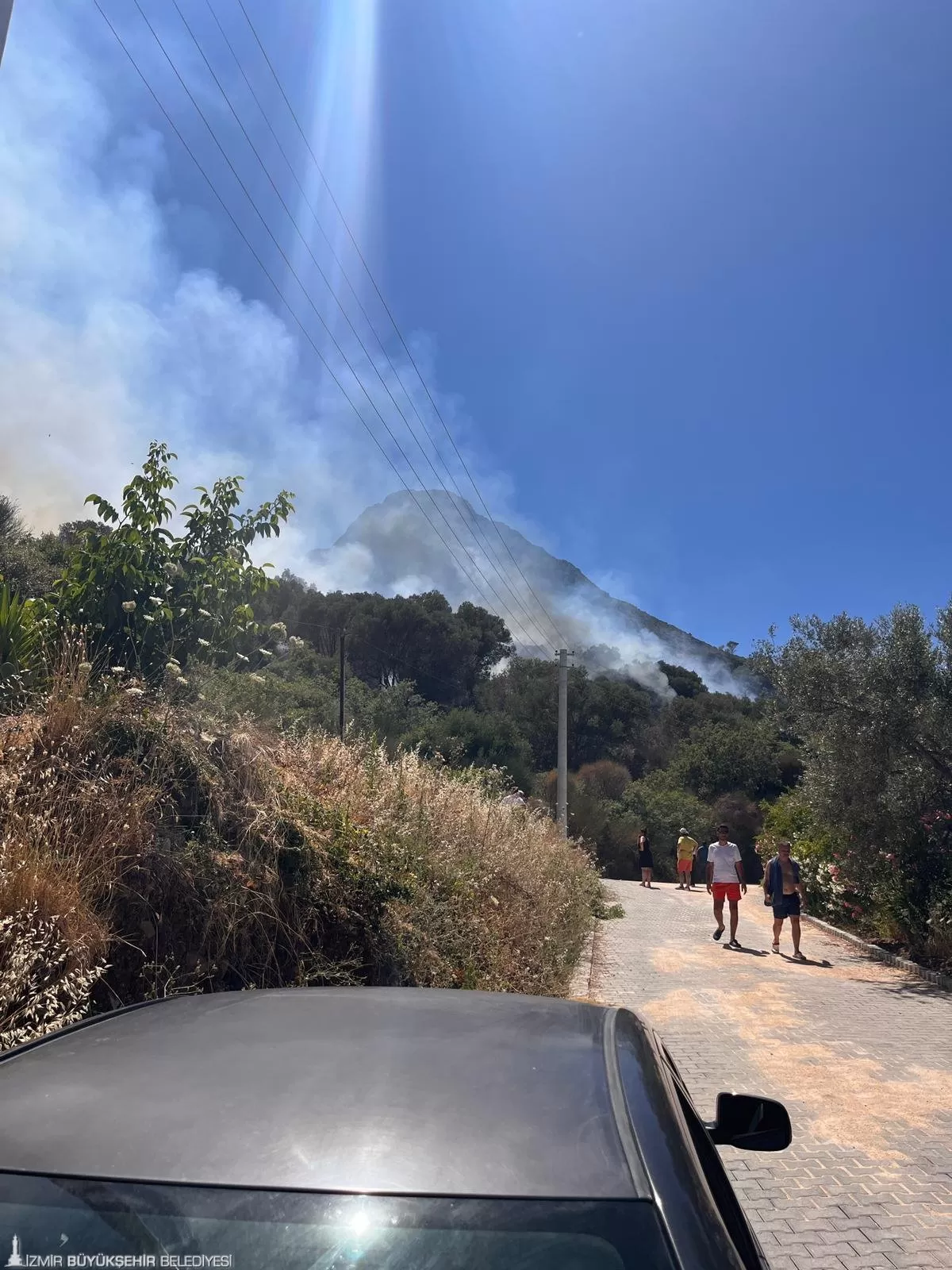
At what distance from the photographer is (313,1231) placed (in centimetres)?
130

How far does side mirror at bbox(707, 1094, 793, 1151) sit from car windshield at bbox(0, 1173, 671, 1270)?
1420 mm

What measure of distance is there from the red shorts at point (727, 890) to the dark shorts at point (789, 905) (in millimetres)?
1007

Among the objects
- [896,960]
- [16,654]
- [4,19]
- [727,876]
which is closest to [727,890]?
[727,876]

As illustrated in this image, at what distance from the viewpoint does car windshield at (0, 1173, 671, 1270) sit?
126 cm

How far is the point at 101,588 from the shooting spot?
746 centimetres

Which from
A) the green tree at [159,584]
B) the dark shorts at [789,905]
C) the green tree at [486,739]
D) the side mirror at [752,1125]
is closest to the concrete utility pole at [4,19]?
the green tree at [159,584]

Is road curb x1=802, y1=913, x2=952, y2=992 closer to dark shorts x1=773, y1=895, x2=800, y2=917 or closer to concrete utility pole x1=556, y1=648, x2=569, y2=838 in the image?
dark shorts x1=773, y1=895, x2=800, y2=917

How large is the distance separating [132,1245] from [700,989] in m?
9.55

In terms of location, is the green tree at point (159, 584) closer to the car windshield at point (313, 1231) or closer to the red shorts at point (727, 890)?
the car windshield at point (313, 1231)

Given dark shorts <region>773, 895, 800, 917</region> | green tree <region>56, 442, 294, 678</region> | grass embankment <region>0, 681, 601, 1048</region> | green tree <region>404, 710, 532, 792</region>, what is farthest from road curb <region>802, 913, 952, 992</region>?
green tree <region>404, 710, 532, 792</region>

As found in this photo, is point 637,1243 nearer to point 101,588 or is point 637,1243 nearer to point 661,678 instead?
point 101,588

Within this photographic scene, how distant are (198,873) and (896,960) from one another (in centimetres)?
993

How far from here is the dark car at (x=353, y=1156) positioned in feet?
4.23

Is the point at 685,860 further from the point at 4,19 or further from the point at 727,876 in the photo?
the point at 4,19
